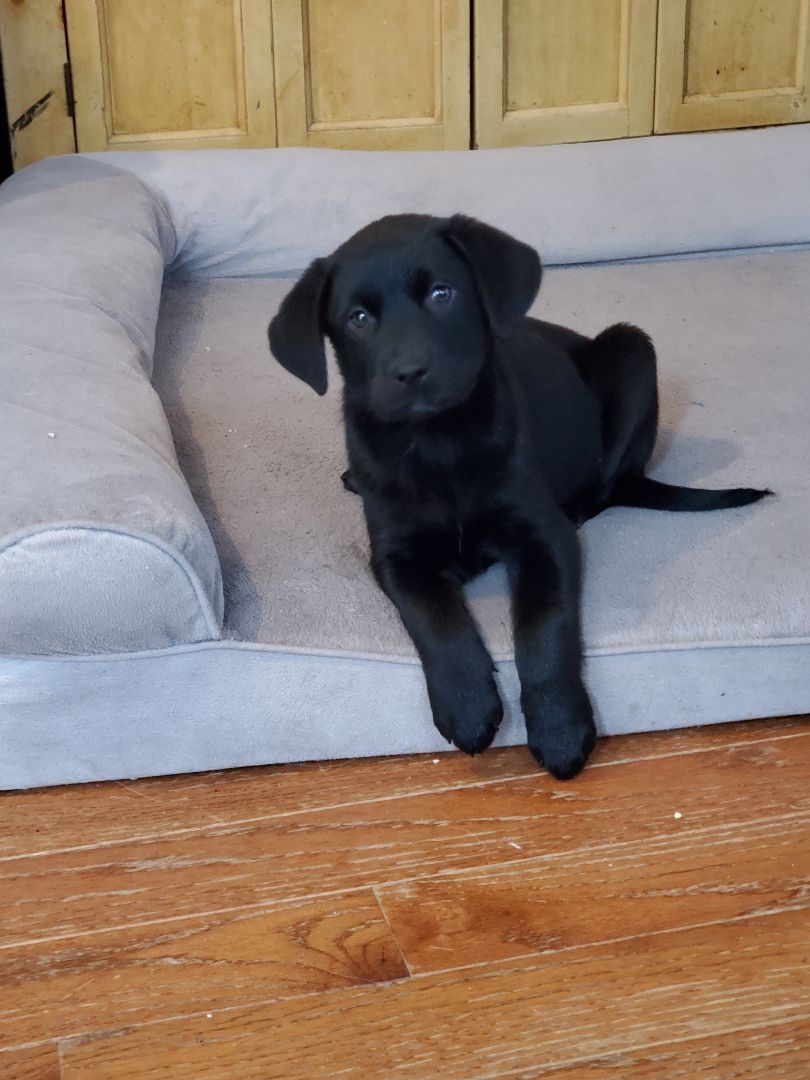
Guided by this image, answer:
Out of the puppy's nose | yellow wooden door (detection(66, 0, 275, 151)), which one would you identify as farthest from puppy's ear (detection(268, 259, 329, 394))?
yellow wooden door (detection(66, 0, 275, 151))

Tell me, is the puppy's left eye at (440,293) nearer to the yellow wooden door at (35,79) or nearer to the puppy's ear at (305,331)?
the puppy's ear at (305,331)

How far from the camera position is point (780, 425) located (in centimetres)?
250

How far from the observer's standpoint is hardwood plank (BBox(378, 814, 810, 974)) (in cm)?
150

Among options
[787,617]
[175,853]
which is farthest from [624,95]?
[175,853]

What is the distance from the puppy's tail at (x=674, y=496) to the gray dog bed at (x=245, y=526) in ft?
0.08

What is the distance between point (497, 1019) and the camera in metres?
1.38

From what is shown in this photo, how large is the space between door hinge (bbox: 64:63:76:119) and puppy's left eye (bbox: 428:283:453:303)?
2811 mm

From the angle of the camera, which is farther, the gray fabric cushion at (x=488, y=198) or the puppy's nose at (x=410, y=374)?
the gray fabric cushion at (x=488, y=198)

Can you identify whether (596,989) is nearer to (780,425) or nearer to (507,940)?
(507,940)

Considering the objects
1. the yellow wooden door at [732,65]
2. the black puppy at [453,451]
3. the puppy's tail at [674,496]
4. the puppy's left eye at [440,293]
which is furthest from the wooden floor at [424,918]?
the yellow wooden door at [732,65]

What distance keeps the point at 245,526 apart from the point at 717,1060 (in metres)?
1.17

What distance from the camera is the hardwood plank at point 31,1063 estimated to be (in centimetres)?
134

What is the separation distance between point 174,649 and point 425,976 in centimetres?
57

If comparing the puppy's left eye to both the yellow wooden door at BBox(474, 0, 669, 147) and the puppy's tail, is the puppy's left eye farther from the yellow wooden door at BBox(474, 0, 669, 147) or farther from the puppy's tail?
A: the yellow wooden door at BBox(474, 0, 669, 147)
